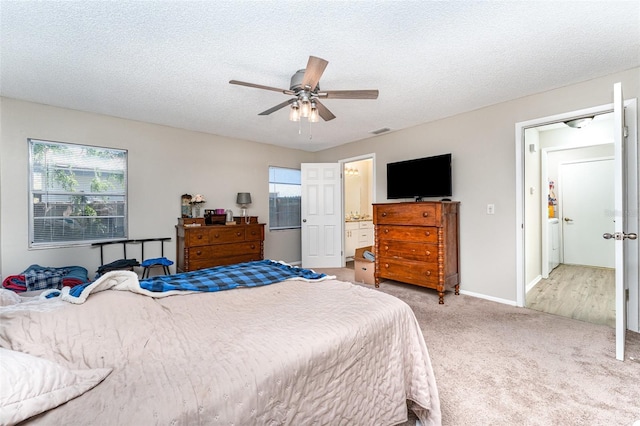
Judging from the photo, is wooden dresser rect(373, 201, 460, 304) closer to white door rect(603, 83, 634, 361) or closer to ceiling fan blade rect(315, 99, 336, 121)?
white door rect(603, 83, 634, 361)

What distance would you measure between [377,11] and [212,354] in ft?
6.92

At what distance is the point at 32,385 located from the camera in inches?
30.0

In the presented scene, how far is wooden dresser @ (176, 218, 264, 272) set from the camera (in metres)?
3.86

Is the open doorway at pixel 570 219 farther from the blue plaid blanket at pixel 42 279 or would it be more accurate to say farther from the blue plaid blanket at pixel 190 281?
the blue plaid blanket at pixel 42 279

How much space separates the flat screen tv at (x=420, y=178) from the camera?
371 cm

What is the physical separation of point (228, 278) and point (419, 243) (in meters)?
2.49

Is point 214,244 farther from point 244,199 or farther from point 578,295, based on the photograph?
point 578,295

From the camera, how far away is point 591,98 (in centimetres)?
274

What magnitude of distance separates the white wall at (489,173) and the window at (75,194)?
4412 millimetres

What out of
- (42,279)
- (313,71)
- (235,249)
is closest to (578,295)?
(313,71)

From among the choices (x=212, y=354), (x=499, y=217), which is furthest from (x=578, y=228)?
(x=212, y=354)

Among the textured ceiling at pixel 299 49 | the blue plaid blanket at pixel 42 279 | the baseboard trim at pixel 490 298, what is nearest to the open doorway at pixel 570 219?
the baseboard trim at pixel 490 298

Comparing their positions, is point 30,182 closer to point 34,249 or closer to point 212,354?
point 34,249

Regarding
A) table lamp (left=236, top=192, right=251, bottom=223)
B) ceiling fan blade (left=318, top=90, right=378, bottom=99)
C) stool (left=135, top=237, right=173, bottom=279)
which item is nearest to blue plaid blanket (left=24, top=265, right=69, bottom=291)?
stool (left=135, top=237, right=173, bottom=279)
